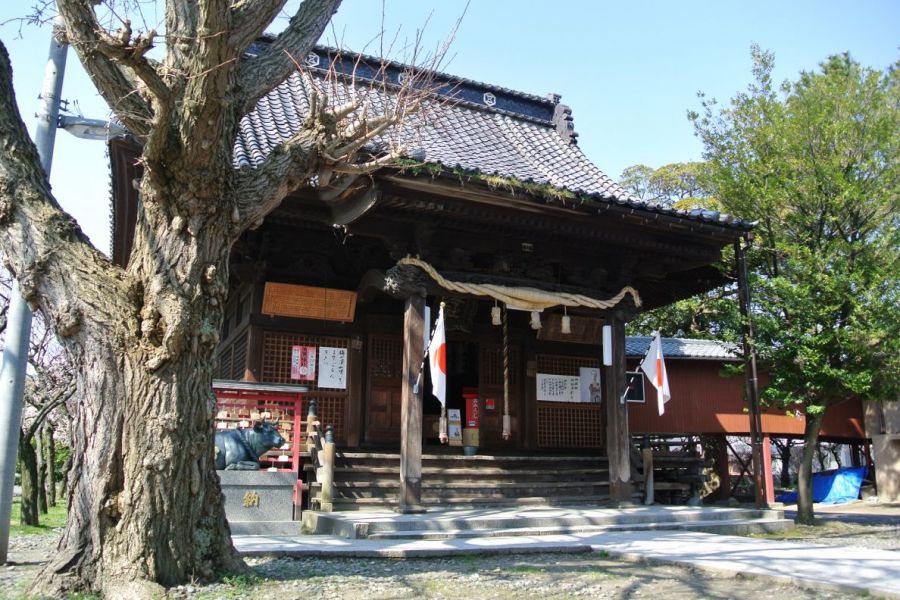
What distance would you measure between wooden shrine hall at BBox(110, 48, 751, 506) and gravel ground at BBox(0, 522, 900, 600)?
2.89 meters

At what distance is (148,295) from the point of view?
186 inches

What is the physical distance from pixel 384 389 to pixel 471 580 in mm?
6367

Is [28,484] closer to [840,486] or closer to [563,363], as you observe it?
[563,363]

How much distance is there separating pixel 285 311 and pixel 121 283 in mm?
6034

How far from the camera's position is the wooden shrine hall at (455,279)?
9.23m

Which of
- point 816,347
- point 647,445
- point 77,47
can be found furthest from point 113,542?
point 816,347

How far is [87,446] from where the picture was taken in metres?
4.57

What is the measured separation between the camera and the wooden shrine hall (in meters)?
9.23

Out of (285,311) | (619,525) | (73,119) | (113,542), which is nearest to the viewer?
(113,542)

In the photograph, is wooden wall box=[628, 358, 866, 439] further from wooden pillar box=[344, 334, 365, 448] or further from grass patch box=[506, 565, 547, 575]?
grass patch box=[506, 565, 547, 575]

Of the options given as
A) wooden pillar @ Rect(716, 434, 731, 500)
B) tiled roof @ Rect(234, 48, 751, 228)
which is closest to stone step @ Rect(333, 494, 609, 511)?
tiled roof @ Rect(234, 48, 751, 228)

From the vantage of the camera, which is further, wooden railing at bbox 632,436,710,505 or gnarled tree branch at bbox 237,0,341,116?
wooden railing at bbox 632,436,710,505

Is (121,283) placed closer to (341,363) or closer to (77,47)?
(77,47)

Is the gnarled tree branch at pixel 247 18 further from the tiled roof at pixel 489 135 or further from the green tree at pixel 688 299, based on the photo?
the green tree at pixel 688 299
